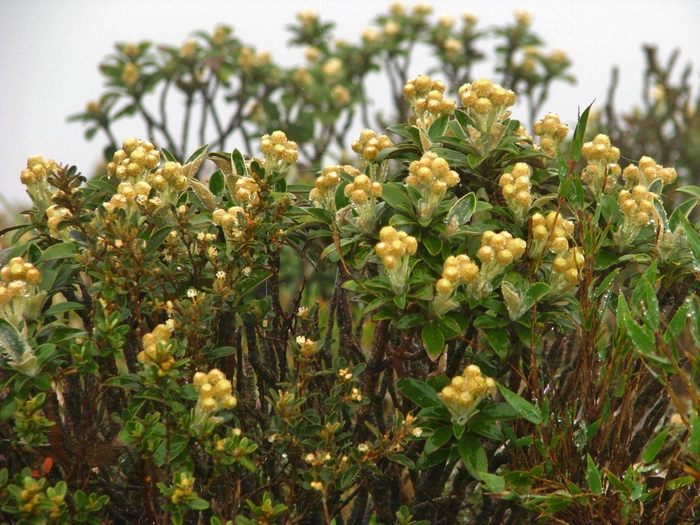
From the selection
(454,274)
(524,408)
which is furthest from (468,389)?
(454,274)

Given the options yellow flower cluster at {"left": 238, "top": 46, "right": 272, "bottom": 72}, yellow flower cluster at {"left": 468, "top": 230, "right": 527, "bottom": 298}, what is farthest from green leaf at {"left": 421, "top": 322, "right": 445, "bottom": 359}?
yellow flower cluster at {"left": 238, "top": 46, "right": 272, "bottom": 72}

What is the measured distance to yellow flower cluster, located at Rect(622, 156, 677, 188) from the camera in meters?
1.85

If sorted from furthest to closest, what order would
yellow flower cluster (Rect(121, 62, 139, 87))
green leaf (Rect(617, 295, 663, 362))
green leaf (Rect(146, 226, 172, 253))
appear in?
yellow flower cluster (Rect(121, 62, 139, 87)) → green leaf (Rect(146, 226, 172, 253)) → green leaf (Rect(617, 295, 663, 362))

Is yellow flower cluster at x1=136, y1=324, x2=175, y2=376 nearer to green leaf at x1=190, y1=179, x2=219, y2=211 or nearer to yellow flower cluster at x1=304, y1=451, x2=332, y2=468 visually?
yellow flower cluster at x1=304, y1=451, x2=332, y2=468

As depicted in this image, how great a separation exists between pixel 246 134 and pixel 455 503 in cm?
352

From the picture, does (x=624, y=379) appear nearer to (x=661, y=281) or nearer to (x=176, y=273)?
(x=661, y=281)

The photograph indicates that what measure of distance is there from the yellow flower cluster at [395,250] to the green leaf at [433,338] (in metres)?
0.11

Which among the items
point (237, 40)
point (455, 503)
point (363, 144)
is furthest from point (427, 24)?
point (455, 503)

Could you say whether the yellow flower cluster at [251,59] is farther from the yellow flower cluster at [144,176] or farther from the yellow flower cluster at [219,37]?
the yellow flower cluster at [144,176]

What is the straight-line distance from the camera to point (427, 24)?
216 inches

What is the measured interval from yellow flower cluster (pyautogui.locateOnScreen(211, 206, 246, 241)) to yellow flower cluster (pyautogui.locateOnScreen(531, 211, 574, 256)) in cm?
59

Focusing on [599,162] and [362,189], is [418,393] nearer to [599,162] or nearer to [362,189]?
[362,189]

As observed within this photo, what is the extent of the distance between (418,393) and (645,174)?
78cm

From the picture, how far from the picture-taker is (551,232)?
158 centimetres
